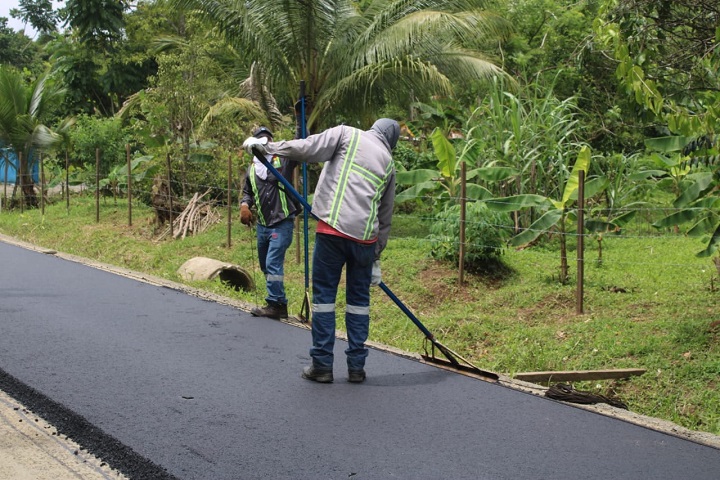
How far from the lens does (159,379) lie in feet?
19.9

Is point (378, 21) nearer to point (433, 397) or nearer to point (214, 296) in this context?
point (214, 296)

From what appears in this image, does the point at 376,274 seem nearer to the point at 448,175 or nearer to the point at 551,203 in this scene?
the point at 551,203

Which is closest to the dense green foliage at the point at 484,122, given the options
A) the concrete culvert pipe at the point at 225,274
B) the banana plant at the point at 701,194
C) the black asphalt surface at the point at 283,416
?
the banana plant at the point at 701,194

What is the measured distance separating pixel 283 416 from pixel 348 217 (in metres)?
1.45

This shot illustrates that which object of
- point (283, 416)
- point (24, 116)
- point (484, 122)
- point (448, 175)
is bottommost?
point (283, 416)

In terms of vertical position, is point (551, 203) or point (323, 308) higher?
point (551, 203)

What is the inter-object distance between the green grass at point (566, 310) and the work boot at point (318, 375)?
2.24 m

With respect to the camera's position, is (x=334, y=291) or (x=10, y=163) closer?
(x=334, y=291)

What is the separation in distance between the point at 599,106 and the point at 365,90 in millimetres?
6439

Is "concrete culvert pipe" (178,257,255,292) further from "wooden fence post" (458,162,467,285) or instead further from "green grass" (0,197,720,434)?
"wooden fence post" (458,162,467,285)

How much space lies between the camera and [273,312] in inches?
343

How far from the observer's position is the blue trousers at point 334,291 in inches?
242

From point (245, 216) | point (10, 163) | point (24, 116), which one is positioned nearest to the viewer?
point (245, 216)

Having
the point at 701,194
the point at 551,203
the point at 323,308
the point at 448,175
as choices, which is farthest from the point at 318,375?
the point at 448,175
